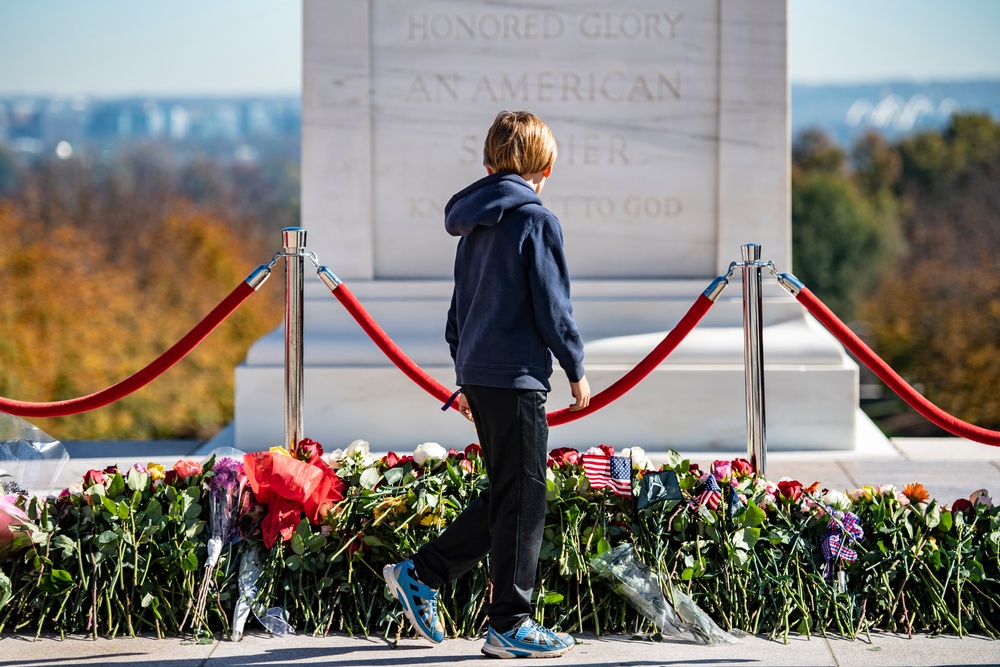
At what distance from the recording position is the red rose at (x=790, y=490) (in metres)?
4.25

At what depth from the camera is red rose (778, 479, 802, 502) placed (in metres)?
4.25

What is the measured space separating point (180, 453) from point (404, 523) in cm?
297

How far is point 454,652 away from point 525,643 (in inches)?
10.0

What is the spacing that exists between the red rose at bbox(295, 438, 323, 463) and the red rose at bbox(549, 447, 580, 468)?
0.82 m

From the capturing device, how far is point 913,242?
48031 millimetres

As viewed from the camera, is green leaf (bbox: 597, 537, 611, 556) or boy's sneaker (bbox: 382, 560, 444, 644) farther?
green leaf (bbox: 597, 537, 611, 556)

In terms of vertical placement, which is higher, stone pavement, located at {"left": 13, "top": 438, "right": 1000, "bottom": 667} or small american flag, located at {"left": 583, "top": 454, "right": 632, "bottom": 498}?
small american flag, located at {"left": 583, "top": 454, "right": 632, "bottom": 498}

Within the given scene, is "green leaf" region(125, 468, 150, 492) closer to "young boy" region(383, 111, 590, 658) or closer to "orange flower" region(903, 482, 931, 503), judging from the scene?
"young boy" region(383, 111, 590, 658)

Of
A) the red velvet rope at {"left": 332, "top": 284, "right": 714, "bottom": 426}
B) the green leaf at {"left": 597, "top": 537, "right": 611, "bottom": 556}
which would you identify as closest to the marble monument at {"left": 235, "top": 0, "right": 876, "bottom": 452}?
the red velvet rope at {"left": 332, "top": 284, "right": 714, "bottom": 426}

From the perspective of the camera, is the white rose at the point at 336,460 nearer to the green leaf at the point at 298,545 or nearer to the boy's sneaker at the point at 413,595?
the green leaf at the point at 298,545

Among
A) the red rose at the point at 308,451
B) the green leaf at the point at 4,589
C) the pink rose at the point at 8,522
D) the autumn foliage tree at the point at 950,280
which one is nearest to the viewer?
the green leaf at the point at 4,589

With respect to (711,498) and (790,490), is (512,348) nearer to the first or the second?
(711,498)

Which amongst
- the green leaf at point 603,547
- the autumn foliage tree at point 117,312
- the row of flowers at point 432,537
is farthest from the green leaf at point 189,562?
the autumn foliage tree at point 117,312

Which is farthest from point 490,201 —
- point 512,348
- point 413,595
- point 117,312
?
point 117,312
